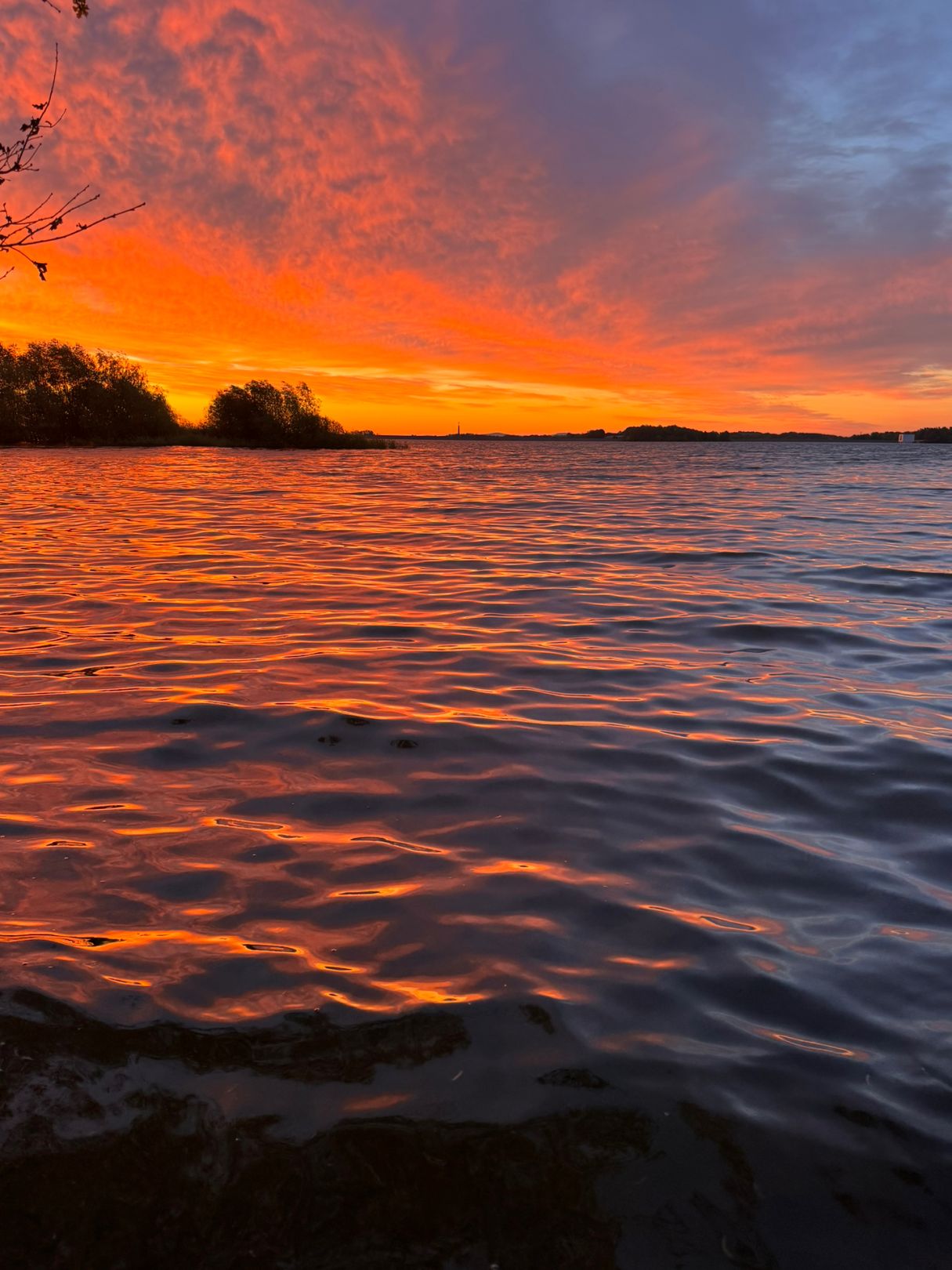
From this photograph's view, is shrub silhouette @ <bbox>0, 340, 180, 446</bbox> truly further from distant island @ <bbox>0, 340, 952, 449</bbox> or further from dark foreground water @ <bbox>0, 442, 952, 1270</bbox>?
dark foreground water @ <bbox>0, 442, 952, 1270</bbox>

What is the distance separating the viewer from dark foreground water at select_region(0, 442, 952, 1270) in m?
2.18

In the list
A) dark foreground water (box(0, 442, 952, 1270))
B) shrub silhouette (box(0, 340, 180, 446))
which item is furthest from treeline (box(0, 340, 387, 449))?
dark foreground water (box(0, 442, 952, 1270))

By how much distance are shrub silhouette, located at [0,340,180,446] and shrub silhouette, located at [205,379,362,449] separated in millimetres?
7003

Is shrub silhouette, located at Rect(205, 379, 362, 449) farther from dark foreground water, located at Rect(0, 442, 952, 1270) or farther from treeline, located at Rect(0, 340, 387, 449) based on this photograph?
dark foreground water, located at Rect(0, 442, 952, 1270)

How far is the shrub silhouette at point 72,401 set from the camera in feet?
274

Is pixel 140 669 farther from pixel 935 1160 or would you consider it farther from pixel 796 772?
pixel 935 1160

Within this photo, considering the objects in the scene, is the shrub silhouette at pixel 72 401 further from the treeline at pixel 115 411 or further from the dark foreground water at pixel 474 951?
the dark foreground water at pixel 474 951

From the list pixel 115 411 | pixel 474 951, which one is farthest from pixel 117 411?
pixel 474 951

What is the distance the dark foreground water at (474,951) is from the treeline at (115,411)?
283ft

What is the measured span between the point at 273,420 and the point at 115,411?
17.8 metres

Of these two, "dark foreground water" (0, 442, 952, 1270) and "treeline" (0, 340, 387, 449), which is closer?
"dark foreground water" (0, 442, 952, 1270)

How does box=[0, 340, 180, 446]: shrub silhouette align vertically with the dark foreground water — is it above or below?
above

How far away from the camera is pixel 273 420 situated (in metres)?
88.3

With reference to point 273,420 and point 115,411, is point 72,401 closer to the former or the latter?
point 115,411
